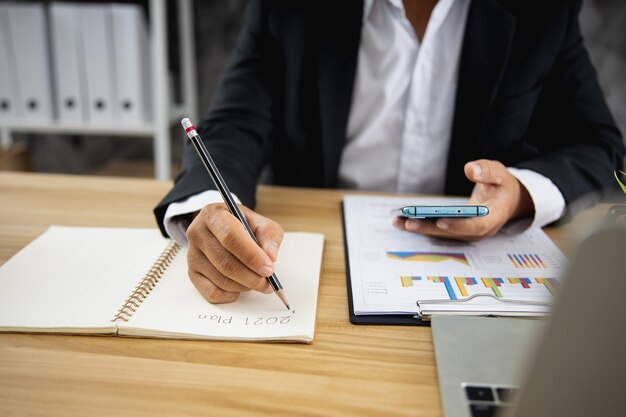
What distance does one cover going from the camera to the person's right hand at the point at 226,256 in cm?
52

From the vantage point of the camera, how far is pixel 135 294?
0.55 m

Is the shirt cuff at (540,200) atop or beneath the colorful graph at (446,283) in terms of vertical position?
atop

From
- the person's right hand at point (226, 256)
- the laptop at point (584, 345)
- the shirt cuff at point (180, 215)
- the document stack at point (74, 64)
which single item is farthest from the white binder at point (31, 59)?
the laptop at point (584, 345)

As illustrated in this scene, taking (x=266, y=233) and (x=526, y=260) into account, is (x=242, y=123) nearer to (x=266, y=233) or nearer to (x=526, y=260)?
(x=266, y=233)

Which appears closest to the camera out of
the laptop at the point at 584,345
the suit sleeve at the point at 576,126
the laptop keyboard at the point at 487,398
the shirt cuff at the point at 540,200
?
the laptop at the point at 584,345

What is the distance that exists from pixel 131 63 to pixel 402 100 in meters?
0.94

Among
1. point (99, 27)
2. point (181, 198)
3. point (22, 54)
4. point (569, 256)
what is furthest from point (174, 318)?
point (22, 54)

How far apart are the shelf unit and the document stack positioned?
0.02 metres

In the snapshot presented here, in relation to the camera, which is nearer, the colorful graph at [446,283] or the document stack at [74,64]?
the colorful graph at [446,283]

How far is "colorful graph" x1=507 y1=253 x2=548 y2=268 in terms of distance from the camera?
0.63m

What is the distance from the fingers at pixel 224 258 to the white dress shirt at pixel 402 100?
560 mm

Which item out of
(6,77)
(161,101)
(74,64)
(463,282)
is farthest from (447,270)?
(6,77)

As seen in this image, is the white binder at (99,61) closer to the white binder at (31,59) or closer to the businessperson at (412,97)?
the white binder at (31,59)

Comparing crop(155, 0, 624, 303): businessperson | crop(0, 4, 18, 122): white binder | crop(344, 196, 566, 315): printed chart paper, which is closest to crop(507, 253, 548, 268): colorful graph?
crop(344, 196, 566, 315): printed chart paper
